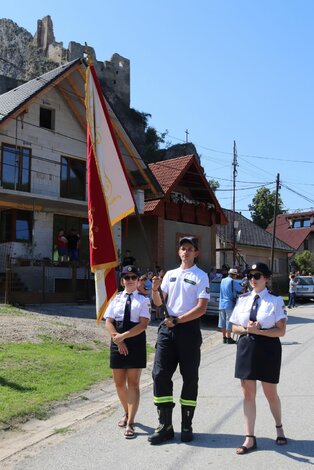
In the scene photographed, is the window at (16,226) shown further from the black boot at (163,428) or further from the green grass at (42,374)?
the black boot at (163,428)

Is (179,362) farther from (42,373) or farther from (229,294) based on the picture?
(229,294)

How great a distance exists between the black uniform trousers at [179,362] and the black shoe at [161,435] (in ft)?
0.77

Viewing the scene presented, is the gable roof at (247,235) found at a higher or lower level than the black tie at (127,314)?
higher

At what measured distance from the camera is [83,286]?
67.3 feet

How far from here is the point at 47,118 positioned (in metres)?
22.7

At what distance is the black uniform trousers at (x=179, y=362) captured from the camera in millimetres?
5160

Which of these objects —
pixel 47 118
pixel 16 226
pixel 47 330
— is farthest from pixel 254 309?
pixel 47 118

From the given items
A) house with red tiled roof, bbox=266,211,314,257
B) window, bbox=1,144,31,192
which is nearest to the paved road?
window, bbox=1,144,31,192

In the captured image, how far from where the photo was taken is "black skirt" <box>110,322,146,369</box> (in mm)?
5441

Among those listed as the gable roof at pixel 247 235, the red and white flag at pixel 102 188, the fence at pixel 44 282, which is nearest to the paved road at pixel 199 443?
the red and white flag at pixel 102 188

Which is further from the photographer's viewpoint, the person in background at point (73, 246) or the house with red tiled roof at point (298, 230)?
the house with red tiled roof at point (298, 230)

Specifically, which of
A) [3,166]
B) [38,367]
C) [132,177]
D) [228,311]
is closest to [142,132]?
[132,177]

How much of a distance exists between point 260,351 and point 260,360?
0.27ft

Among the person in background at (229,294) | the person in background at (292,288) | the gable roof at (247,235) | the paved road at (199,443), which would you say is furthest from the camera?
the gable roof at (247,235)
